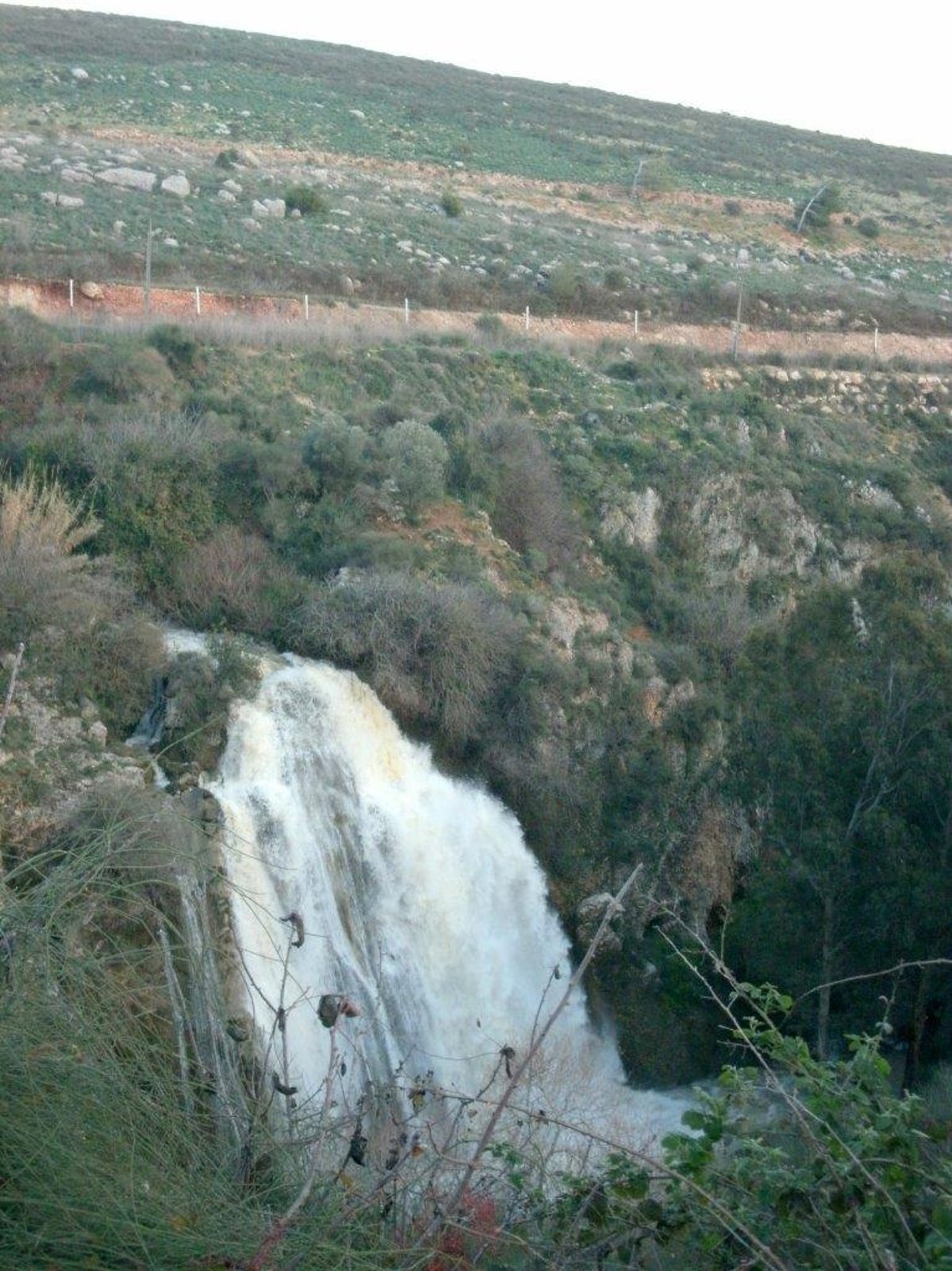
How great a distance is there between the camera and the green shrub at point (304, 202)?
44156 mm

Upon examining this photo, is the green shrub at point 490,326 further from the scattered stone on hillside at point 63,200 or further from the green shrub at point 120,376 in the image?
the green shrub at point 120,376

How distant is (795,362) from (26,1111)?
129ft

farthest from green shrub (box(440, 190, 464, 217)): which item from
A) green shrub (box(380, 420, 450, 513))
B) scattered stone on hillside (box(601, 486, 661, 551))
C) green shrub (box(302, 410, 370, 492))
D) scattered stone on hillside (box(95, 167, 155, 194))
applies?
green shrub (box(302, 410, 370, 492))

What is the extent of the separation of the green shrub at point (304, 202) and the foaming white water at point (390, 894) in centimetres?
2750

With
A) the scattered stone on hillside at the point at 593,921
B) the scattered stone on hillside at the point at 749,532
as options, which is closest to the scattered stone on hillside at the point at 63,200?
the scattered stone on hillside at the point at 749,532

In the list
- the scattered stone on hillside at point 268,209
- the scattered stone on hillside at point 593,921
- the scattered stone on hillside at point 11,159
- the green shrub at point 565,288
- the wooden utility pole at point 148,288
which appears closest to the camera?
the scattered stone on hillside at point 593,921

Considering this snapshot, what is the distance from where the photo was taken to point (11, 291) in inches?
1204

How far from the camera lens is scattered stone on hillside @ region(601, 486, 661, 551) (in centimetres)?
2902

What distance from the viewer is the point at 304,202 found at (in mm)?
44156

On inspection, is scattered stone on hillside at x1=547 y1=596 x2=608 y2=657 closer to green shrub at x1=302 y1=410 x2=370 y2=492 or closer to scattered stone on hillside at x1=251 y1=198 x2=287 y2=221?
green shrub at x1=302 y1=410 x2=370 y2=492

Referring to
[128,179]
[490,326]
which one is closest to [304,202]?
[128,179]

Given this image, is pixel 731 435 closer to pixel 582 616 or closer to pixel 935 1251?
pixel 582 616

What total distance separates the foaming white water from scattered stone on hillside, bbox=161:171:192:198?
26.7 m

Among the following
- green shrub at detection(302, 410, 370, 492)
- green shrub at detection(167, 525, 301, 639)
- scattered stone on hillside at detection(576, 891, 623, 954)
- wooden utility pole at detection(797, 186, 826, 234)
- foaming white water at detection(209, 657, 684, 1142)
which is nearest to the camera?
foaming white water at detection(209, 657, 684, 1142)
